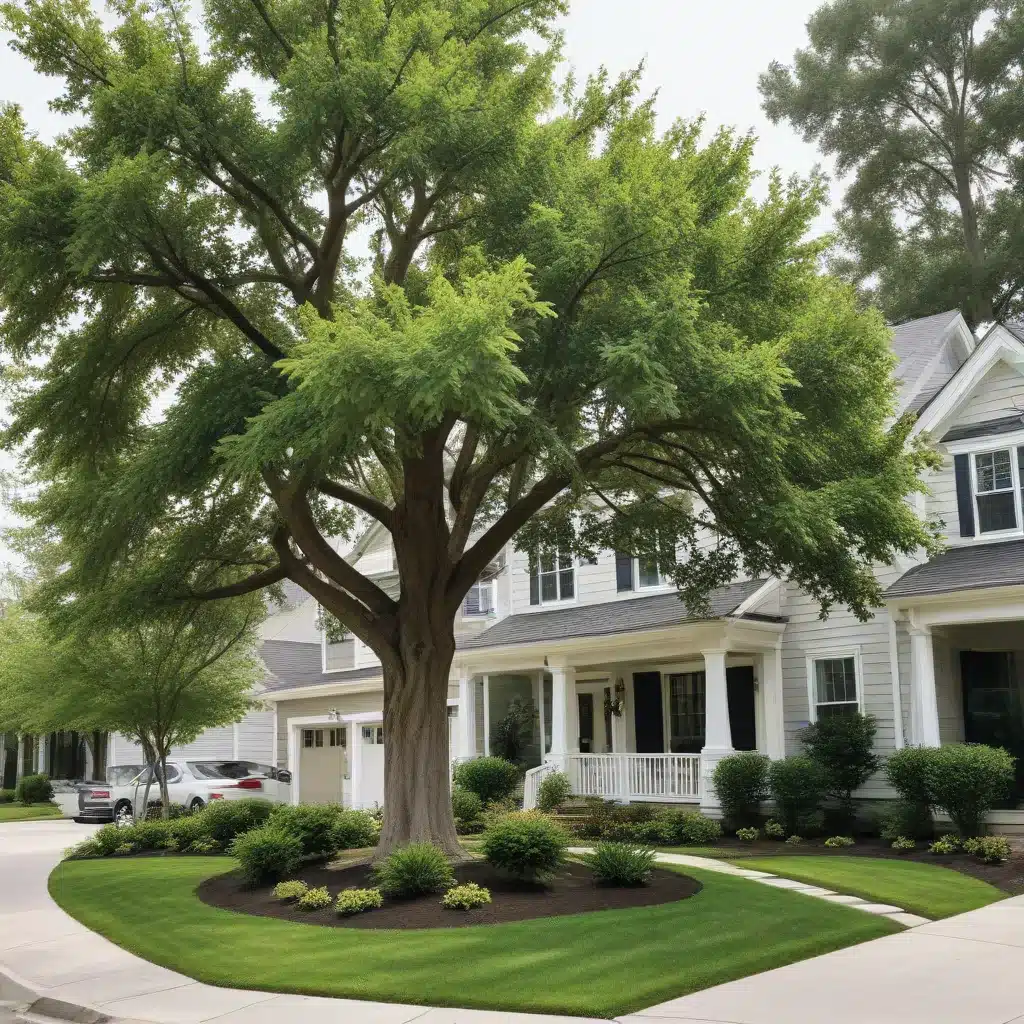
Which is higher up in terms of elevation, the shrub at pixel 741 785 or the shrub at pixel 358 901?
the shrub at pixel 741 785

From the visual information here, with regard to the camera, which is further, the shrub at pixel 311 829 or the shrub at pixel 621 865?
the shrub at pixel 311 829

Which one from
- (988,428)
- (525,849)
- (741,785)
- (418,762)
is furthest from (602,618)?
(525,849)

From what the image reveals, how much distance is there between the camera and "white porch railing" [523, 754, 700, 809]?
20.4 metres

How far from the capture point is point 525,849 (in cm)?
1266

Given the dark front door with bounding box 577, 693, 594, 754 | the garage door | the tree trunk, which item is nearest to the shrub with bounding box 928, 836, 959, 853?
the tree trunk

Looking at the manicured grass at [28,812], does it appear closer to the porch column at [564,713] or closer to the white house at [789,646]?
the white house at [789,646]

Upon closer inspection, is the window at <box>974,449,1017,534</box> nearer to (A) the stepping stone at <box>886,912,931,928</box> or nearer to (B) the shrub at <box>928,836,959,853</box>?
(B) the shrub at <box>928,836,959,853</box>

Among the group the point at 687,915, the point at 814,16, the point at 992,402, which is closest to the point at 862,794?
the point at 992,402

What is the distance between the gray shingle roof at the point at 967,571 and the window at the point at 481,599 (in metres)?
11.4

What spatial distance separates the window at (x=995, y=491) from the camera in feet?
62.3

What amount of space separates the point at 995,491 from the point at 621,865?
10.3 metres

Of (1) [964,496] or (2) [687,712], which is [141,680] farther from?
(1) [964,496]

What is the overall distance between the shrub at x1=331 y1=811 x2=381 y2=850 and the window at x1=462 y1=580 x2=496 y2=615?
10.8 meters

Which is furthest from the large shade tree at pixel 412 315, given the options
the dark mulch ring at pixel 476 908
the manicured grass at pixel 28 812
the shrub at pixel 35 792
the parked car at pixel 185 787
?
the shrub at pixel 35 792
